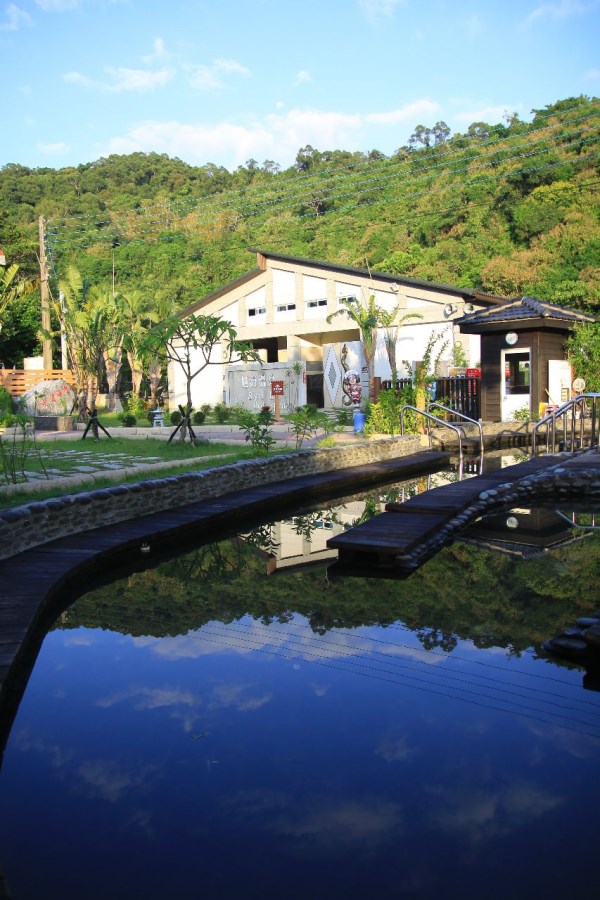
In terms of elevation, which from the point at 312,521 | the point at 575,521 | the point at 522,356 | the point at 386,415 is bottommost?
the point at 575,521

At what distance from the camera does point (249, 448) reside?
16250 mm

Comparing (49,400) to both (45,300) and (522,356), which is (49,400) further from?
(522,356)

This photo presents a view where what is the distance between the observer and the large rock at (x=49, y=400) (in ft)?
89.0

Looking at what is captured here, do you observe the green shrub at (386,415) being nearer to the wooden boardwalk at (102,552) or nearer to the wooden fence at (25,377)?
the wooden boardwalk at (102,552)

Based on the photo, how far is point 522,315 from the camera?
22.0m

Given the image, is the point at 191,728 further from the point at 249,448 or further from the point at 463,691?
the point at 249,448

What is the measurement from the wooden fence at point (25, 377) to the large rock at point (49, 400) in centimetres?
358

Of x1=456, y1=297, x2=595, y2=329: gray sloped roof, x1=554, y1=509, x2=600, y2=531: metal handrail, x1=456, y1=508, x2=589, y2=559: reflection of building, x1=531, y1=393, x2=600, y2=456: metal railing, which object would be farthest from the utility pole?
x1=554, y1=509, x2=600, y2=531: metal handrail

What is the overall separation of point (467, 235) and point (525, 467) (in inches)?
1169

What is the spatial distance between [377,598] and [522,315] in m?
16.2

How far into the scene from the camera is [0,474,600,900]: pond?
11.5ft

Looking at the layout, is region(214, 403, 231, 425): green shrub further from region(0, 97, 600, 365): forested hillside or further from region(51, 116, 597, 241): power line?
region(51, 116, 597, 241): power line

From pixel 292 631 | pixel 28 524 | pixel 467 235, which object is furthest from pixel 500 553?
pixel 467 235

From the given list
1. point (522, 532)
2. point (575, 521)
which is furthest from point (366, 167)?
point (522, 532)
